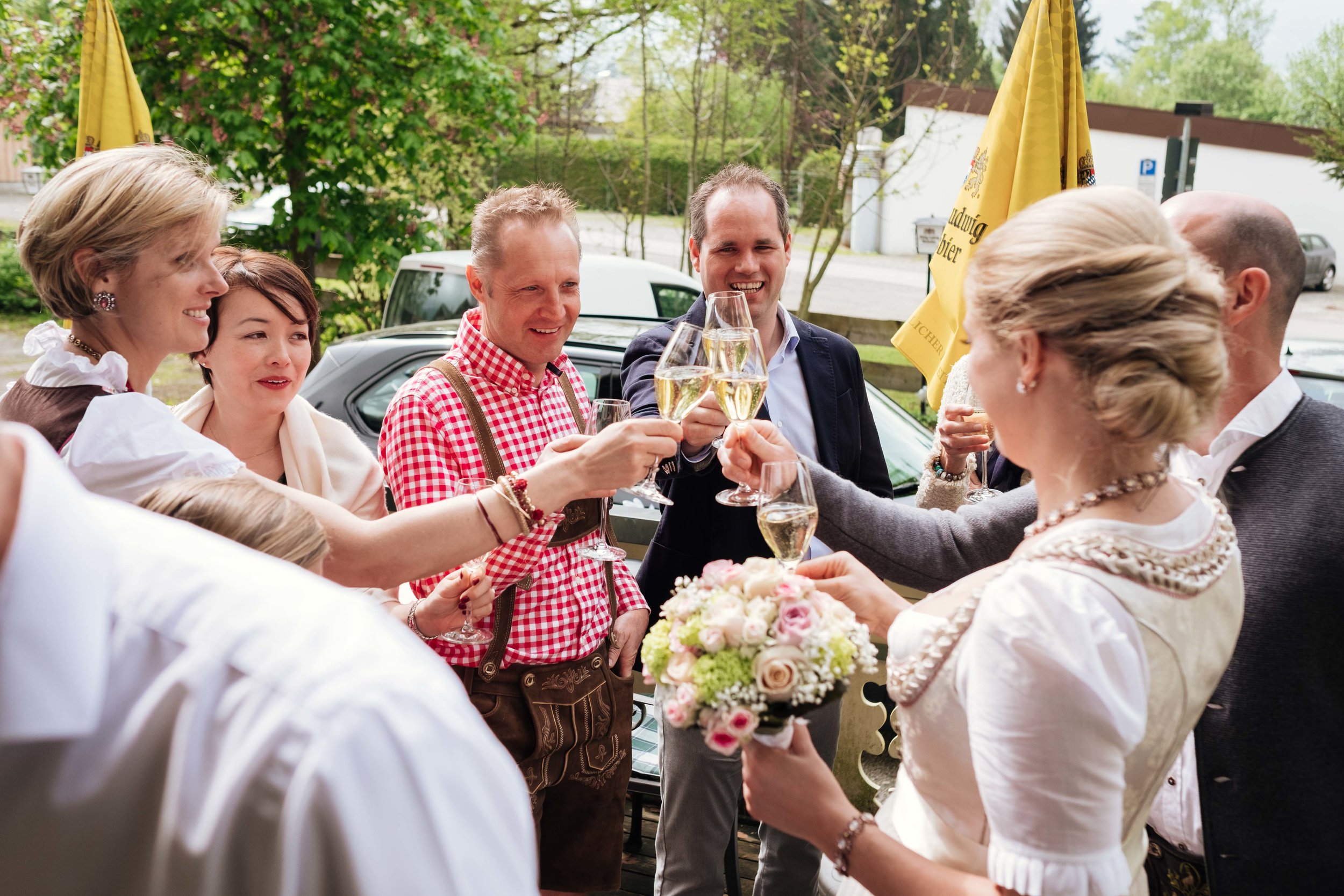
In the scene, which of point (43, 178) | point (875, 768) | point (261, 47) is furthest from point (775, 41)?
point (875, 768)

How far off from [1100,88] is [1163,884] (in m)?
64.2

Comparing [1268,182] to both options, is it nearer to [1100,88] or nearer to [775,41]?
[775,41]

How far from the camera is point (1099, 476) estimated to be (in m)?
1.59

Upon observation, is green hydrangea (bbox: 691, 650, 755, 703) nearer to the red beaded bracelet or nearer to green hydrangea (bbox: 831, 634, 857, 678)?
green hydrangea (bbox: 831, 634, 857, 678)

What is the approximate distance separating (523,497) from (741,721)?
0.94m

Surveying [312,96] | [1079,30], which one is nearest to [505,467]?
[312,96]

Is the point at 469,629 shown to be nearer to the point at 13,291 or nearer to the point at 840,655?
the point at 840,655

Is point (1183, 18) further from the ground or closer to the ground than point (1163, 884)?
further from the ground

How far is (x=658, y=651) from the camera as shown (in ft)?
5.63

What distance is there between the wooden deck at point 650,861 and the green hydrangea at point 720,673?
2595 millimetres

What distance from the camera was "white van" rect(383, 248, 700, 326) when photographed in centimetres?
763

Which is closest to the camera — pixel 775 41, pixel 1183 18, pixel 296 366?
pixel 296 366

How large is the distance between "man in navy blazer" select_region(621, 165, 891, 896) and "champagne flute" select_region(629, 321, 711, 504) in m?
0.47

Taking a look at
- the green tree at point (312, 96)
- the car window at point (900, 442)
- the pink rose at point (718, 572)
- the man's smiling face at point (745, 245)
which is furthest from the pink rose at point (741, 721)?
the green tree at point (312, 96)
